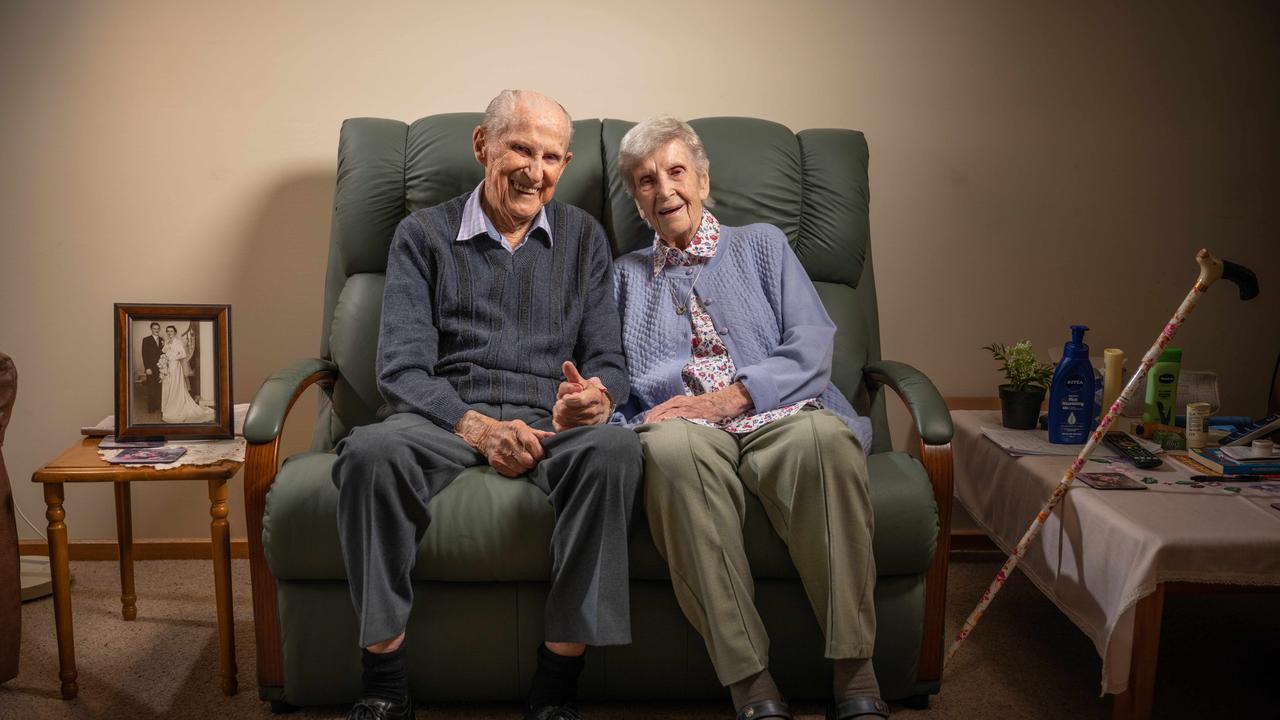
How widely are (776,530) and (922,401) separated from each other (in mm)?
407

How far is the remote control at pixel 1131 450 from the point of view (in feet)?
6.42

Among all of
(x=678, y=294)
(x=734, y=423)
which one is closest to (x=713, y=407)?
(x=734, y=423)

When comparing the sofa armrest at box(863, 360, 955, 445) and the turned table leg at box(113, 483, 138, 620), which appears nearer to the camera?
the sofa armrest at box(863, 360, 955, 445)

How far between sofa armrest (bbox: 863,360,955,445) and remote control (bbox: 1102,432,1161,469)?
0.39 metres

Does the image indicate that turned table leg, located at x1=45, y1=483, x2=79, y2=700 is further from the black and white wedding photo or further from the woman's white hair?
the woman's white hair

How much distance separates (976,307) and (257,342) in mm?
1988

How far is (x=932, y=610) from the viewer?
1.87 m

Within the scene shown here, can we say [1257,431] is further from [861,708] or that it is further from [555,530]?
[555,530]

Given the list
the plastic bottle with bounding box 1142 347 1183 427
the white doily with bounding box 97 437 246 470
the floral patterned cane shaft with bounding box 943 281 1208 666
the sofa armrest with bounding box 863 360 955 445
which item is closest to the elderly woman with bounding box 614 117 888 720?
the sofa armrest with bounding box 863 360 955 445

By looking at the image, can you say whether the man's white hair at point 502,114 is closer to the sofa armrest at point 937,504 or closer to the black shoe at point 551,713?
the sofa armrest at point 937,504

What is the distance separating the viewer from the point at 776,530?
5.78ft

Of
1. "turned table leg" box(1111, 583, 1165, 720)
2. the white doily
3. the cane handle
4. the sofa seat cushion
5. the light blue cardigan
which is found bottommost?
"turned table leg" box(1111, 583, 1165, 720)

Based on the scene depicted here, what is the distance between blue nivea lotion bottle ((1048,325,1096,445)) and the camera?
210cm

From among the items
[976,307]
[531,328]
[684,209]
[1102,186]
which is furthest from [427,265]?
[1102,186]
